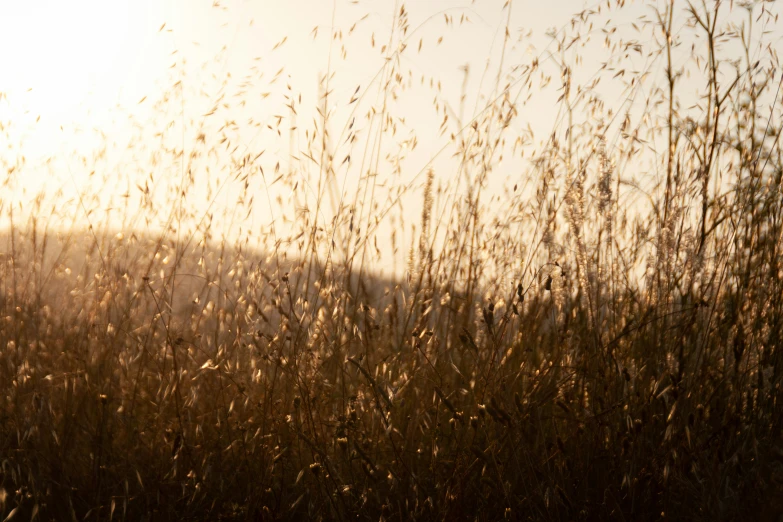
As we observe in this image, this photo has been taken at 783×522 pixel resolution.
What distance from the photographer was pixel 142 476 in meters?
1.88

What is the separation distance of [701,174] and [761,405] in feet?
1.82

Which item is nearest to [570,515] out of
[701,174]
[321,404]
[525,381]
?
[525,381]

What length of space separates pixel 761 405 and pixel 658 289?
0.36 meters

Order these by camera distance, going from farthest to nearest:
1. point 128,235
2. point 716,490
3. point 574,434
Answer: point 128,235 < point 574,434 < point 716,490

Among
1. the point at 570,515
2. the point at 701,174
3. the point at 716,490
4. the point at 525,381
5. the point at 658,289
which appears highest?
the point at 701,174

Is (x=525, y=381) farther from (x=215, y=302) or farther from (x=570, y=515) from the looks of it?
(x=215, y=302)

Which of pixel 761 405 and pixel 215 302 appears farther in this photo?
pixel 215 302

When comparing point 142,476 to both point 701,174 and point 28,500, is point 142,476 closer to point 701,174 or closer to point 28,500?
point 28,500

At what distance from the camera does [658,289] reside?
79.4 inches

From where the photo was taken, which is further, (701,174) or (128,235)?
(128,235)

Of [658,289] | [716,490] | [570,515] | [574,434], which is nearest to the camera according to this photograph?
[716,490]

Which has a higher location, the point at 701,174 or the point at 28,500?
the point at 701,174

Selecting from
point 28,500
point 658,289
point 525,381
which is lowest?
point 28,500

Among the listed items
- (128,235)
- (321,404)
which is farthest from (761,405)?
(128,235)
